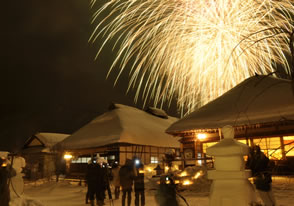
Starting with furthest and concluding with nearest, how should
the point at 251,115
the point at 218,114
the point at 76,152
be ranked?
the point at 76,152
the point at 218,114
the point at 251,115

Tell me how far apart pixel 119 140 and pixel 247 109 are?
1047 centimetres

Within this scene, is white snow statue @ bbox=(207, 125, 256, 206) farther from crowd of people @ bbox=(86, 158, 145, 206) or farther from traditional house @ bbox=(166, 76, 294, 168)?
traditional house @ bbox=(166, 76, 294, 168)

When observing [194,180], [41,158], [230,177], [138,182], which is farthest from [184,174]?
[41,158]

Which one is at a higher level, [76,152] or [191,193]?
[76,152]

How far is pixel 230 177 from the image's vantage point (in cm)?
226

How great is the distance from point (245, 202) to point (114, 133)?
64.2 feet

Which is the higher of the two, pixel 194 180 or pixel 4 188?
pixel 4 188

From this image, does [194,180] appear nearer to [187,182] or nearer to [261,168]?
[187,182]

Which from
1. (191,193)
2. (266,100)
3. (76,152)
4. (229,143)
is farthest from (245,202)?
(76,152)

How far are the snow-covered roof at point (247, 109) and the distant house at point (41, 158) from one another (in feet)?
59.9

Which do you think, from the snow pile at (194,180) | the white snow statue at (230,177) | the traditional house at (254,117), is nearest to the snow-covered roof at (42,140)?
the traditional house at (254,117)

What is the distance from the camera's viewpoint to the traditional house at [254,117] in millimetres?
12195

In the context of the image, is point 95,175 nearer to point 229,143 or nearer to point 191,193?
point 191,193

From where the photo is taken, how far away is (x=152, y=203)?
8.77 metres
